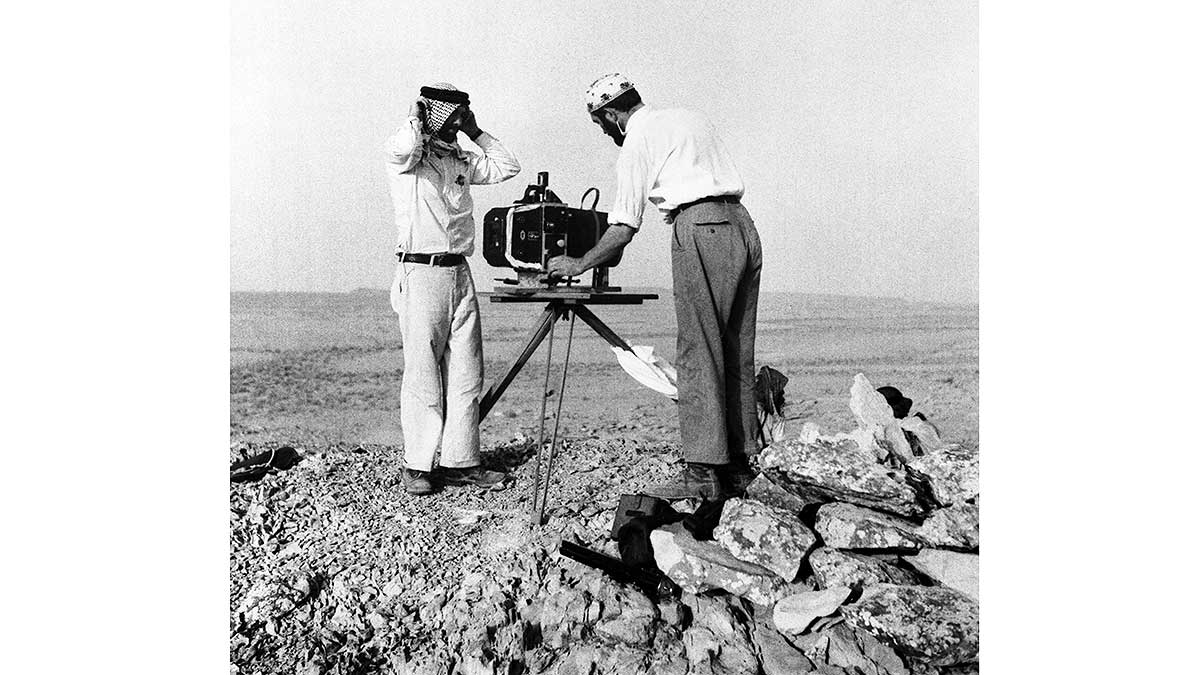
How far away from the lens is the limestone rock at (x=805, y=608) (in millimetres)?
3475

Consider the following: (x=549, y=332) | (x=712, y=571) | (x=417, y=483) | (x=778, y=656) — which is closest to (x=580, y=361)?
(x=549, y=332)

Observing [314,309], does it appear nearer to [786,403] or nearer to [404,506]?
[404,506]

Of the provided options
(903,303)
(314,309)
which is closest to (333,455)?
(314,309)

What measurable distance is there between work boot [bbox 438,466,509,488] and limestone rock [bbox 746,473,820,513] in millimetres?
942

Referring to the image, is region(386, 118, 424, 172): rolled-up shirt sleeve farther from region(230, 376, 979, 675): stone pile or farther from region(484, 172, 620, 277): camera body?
region(230, 376, 979, 675): stone pile

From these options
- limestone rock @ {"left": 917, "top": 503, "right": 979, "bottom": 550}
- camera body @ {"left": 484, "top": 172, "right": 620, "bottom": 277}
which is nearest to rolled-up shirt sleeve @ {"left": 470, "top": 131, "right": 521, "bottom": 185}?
camera body @ {"left": 484, "top": 172, "right": 620, "bottom": 277}

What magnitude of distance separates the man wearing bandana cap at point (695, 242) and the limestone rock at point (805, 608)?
0.58 metres

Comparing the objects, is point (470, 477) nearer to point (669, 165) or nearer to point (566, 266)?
point (566, 266)

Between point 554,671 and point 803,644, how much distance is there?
80 cm

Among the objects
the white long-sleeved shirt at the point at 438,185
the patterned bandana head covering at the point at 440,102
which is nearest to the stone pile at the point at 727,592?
the white long-sleeved shirt at the point at 438,185

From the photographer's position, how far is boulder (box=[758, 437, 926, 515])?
3.75 meters

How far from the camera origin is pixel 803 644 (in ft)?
11.4

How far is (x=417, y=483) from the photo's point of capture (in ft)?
13.5

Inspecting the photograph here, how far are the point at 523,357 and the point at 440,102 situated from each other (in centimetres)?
97
